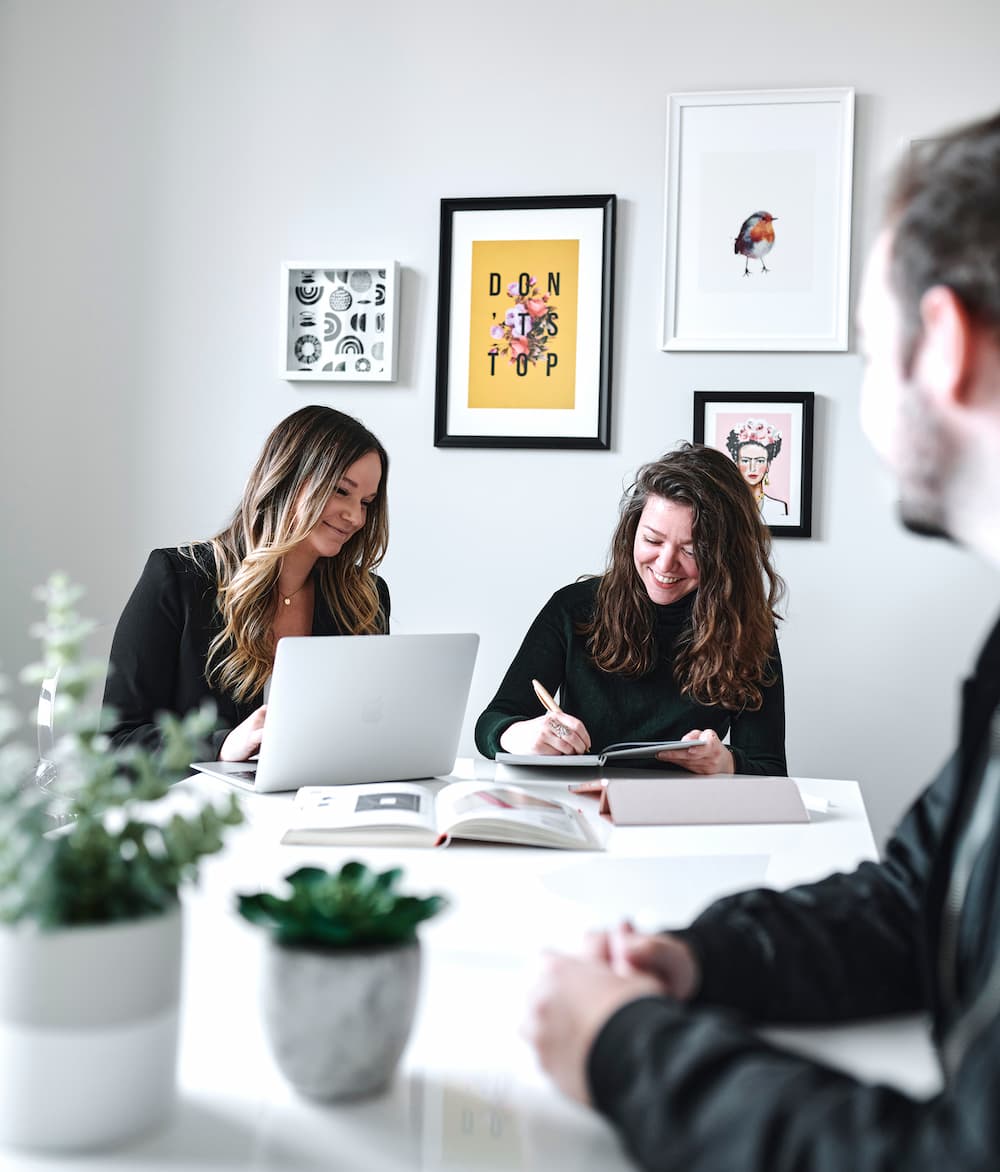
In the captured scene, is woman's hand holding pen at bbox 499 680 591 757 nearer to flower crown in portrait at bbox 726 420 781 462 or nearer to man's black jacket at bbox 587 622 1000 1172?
man's black jacket at bbox 587 622 1000 1172

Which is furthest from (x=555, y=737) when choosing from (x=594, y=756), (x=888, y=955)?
(x=888, y=955)

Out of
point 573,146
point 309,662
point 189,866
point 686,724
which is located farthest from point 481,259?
point 189,866

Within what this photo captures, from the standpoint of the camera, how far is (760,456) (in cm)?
281

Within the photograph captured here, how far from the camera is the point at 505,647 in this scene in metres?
2.96

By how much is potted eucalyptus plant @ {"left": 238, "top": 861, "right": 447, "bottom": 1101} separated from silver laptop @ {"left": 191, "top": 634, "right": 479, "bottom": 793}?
846 mm

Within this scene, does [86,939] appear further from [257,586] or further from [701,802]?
[257,586]

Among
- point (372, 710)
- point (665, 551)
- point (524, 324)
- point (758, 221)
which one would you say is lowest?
point (372, 710)

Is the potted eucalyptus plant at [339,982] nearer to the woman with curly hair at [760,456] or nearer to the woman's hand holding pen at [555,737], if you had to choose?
the woman's hand holding pen at [555,737]

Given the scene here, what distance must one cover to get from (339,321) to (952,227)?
7.60 feet

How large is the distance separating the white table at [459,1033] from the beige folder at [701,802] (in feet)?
0.48

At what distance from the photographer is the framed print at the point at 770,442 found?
2799mm

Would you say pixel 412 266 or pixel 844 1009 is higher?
pixel 412 266

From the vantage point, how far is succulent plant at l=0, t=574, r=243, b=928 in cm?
64

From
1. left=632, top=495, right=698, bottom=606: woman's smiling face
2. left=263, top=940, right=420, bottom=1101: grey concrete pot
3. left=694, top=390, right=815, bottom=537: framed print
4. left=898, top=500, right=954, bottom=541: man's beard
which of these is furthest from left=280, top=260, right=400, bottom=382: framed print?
left=263, top=940, right=420, bottom=1101: grey concrete pot
